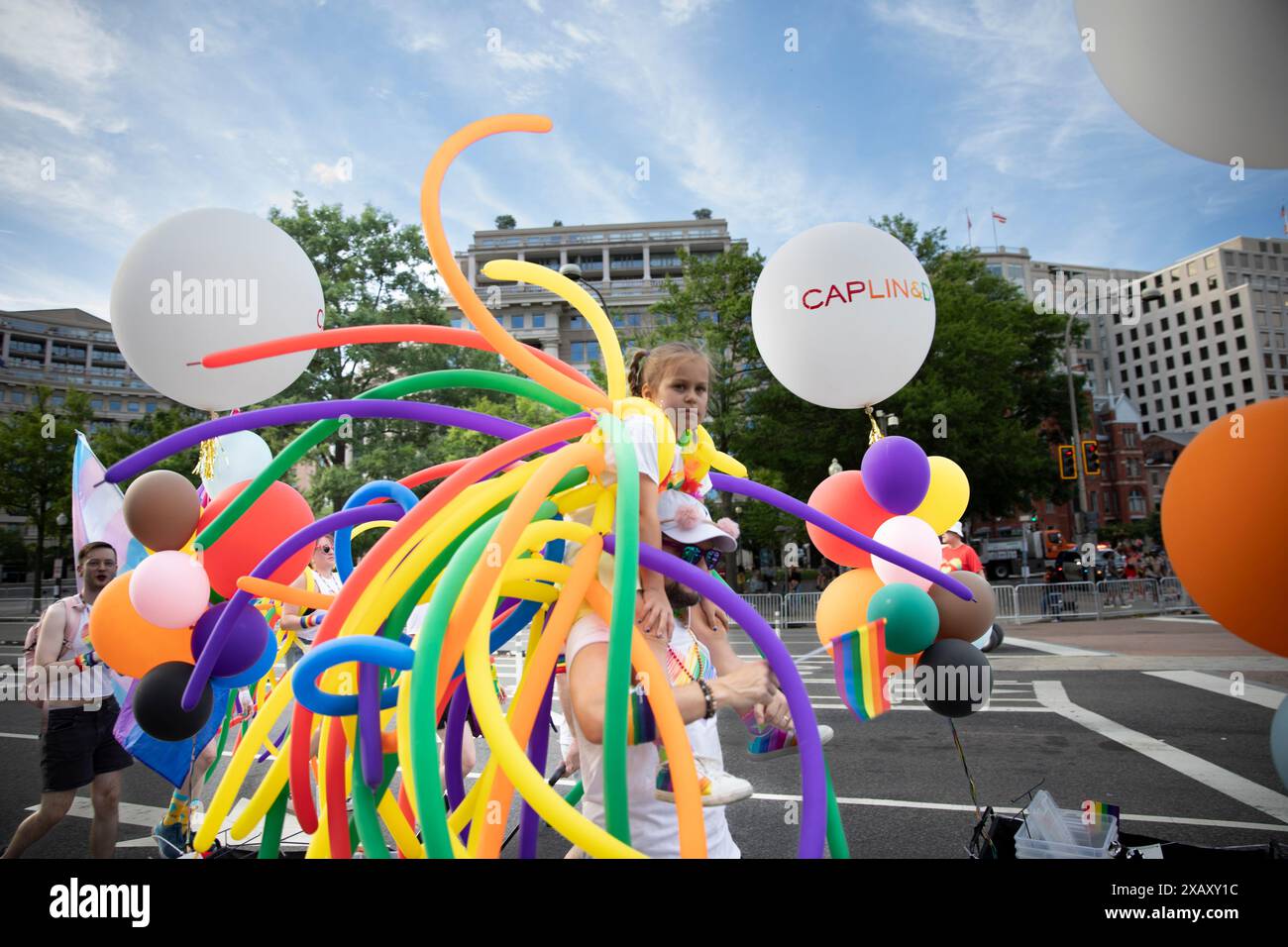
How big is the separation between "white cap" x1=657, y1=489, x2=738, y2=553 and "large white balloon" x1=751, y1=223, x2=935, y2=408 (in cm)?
120

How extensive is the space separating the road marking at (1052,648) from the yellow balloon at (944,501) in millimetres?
10681

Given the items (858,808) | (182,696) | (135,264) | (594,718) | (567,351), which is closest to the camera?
(594,718)

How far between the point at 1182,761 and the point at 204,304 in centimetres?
725

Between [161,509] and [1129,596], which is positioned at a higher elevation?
[161,509]

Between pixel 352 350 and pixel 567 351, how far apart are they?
38250 millimetres

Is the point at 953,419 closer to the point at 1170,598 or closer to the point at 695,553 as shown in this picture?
the point at 1170,598

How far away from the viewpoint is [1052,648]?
42.1ft

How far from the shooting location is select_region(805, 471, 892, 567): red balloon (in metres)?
2.77

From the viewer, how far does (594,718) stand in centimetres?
159

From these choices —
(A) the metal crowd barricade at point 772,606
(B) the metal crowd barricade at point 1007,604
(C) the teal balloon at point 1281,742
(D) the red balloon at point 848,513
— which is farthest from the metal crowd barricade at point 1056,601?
(C) the teal balloon at point 1281,742

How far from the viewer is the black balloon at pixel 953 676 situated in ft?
7.91

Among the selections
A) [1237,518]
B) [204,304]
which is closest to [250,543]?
[204,304]

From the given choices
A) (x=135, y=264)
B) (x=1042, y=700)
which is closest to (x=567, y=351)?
(x=1042, y=700)
